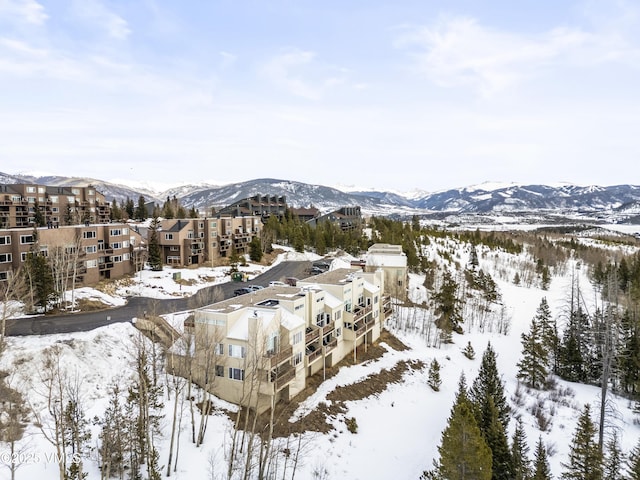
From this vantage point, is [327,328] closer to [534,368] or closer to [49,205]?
[534,368]

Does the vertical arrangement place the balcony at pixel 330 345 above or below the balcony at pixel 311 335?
below

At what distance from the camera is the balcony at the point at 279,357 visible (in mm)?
28852

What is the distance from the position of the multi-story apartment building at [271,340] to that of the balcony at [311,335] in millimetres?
87

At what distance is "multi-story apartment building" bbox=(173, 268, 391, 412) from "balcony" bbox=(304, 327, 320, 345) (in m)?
0.09

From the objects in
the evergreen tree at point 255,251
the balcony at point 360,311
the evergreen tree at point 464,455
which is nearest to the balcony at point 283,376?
the evergreen tree at point 464,455

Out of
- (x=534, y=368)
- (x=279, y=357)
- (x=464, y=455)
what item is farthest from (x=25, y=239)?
(x=534, y=368)

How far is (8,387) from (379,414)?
27.8 metres

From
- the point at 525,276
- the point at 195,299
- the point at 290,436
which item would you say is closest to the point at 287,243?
the point at 195,299

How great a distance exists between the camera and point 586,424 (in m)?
27.0

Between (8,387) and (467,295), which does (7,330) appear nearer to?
(8,387)

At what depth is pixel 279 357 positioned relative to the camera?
98.6ft

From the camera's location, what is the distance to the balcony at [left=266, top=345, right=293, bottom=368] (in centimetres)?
2885

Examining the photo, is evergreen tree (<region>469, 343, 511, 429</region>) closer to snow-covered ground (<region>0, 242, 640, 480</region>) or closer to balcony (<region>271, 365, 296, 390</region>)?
snow-covered ground (<region>0, 242, 640, 480</region>)

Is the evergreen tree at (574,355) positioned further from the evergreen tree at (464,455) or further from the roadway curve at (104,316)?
the roadway curve at (104,316)
